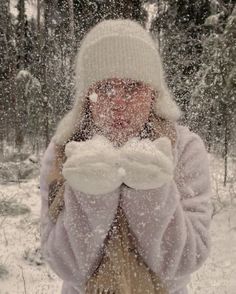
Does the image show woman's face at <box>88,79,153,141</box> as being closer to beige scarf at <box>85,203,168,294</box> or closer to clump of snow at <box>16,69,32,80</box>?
beige scarf at <box>85,203,168,294</box>

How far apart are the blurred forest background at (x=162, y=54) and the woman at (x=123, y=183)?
268 inches

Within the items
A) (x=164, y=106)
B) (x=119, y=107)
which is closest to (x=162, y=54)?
(x=164, y=106)

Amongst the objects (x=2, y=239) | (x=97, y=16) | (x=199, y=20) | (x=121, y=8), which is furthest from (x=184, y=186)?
(x=199, y=20)

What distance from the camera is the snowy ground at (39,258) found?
4538mm

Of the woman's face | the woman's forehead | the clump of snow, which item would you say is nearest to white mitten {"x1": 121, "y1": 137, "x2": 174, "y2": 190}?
the woman's face

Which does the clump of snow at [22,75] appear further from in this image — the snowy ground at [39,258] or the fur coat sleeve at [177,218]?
the fur coat sleeve at [177,218]

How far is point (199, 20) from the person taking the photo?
13.6 meters

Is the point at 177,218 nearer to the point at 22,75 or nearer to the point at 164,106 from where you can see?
the point at 164,106

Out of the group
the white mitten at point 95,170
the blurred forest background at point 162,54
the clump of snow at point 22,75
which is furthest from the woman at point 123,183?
the clump of snow at point 22,75

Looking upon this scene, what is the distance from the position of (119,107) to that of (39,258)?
13.7 ft

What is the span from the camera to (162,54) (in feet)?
39.2

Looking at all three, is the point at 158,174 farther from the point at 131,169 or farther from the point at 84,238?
the point at 84,238

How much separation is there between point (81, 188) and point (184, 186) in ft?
1.31

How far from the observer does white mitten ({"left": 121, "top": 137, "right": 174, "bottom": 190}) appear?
3.86ft
